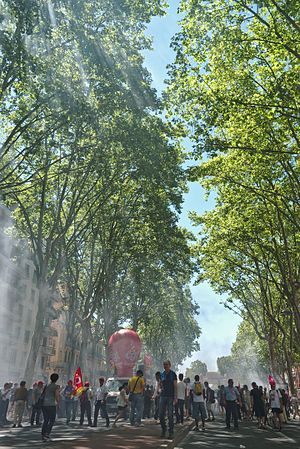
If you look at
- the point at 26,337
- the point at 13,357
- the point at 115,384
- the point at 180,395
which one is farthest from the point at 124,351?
the point at 26,337

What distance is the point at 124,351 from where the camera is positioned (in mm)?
28891

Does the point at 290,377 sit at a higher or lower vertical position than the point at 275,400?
higher

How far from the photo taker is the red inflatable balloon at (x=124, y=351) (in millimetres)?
28641

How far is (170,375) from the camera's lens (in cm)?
1147

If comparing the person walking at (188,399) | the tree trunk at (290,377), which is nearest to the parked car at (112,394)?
the person walking at (188,399)

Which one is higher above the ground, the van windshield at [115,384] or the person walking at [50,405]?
the van windshield at [115,384]

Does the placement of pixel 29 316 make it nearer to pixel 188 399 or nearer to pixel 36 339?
pixel 36 339

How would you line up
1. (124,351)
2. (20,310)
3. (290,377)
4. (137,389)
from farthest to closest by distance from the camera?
(20,310) → (290,377) → (124,351) → (137,389)

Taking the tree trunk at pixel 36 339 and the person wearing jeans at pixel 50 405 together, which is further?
the tree trunk at pixel 36 339

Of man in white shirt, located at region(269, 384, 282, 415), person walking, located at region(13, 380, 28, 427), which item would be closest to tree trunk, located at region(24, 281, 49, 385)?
person walking, located at region(13, 380, 28, 427)

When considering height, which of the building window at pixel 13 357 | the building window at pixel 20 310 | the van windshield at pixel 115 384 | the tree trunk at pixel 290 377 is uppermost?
the building window at pixel 20 310

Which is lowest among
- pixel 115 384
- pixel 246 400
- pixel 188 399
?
pixel 188 399

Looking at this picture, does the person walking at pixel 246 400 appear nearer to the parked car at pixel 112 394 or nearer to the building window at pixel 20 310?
the parked car at pixel 112 394

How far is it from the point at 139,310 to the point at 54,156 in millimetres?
27935
